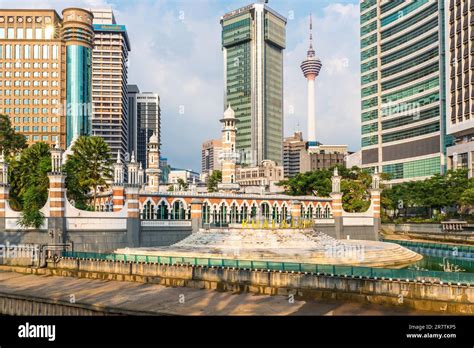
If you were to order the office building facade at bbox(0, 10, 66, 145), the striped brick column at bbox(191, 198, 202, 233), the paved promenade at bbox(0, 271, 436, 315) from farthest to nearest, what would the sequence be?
1. the office building facade at bbox(0, 10, 66, 145)
2. the striped brick column at bbox(191, 198, 202, 233)
3. the paved promenade at bbox(0, 271, 436, 315)

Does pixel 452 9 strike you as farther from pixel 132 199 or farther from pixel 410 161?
pixel 132 199

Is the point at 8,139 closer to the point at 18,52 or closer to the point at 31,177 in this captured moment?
the point at 31,177

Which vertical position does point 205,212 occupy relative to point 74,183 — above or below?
below

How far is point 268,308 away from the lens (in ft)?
83.5

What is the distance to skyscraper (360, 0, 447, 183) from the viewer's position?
115 meters

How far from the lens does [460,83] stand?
9394 centimetres

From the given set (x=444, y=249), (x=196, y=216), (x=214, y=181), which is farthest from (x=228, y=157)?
(x=444, y=249)

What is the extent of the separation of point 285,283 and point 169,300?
23.2 feet

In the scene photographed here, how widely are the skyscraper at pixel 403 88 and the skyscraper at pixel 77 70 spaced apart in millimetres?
89943

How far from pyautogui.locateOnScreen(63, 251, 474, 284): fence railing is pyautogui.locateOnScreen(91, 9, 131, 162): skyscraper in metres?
155

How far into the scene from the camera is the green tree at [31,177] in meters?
49.7

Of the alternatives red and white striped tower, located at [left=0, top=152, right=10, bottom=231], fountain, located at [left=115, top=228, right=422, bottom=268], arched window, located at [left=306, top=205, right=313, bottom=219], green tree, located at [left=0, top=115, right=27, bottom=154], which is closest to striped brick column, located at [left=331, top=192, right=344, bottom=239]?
arched window, located at [left=306, top=205, right=313, bottom=219]

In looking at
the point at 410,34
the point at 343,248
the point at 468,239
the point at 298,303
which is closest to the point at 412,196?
the point at 468,239

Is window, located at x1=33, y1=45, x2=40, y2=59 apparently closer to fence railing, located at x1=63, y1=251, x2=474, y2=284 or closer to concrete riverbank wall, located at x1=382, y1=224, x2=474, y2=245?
concrete riverbank wall, located at x1=382, y1=224, x2=474, y2=245
